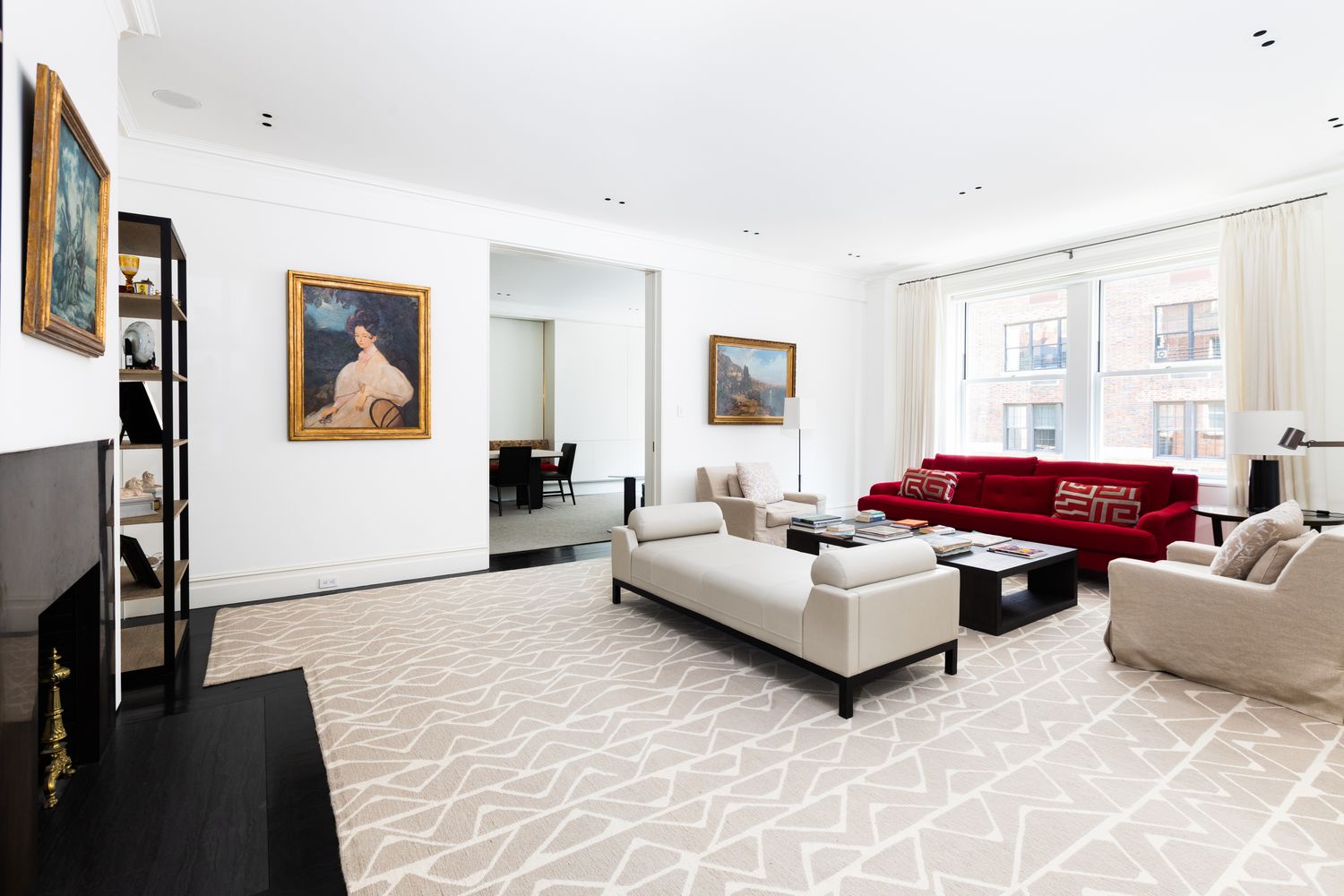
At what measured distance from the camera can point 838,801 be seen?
1.97 meters

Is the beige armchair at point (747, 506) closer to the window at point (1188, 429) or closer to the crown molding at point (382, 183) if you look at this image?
the crown molding at point (382, 183)

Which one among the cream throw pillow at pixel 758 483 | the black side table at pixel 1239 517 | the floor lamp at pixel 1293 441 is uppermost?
the floor lamp at pixel 1293 441

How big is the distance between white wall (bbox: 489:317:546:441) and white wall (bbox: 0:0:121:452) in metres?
7.93

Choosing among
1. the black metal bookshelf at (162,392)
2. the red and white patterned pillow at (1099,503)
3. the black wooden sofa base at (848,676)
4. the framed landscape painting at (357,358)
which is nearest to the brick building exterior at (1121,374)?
the red and white patterned pillow at (1099,503)

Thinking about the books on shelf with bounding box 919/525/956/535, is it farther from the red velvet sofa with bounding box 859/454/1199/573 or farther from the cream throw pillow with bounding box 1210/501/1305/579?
the cream throw pillow with bounding box 1210/501/1305/579

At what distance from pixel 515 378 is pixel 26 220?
29.7ft

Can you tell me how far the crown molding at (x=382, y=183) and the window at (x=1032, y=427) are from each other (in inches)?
126

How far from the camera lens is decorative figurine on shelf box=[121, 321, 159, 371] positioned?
3.02m

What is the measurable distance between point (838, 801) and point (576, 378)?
362 inches

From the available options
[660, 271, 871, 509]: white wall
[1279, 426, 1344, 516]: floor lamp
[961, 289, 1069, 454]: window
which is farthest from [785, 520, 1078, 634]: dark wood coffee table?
[961, 289, 1069, 454]: window

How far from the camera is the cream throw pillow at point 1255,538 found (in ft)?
8.81

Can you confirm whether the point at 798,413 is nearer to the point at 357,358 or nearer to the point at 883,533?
the point at 883,533

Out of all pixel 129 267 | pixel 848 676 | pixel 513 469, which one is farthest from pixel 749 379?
pixel 129 267

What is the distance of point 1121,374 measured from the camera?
5.71 m
